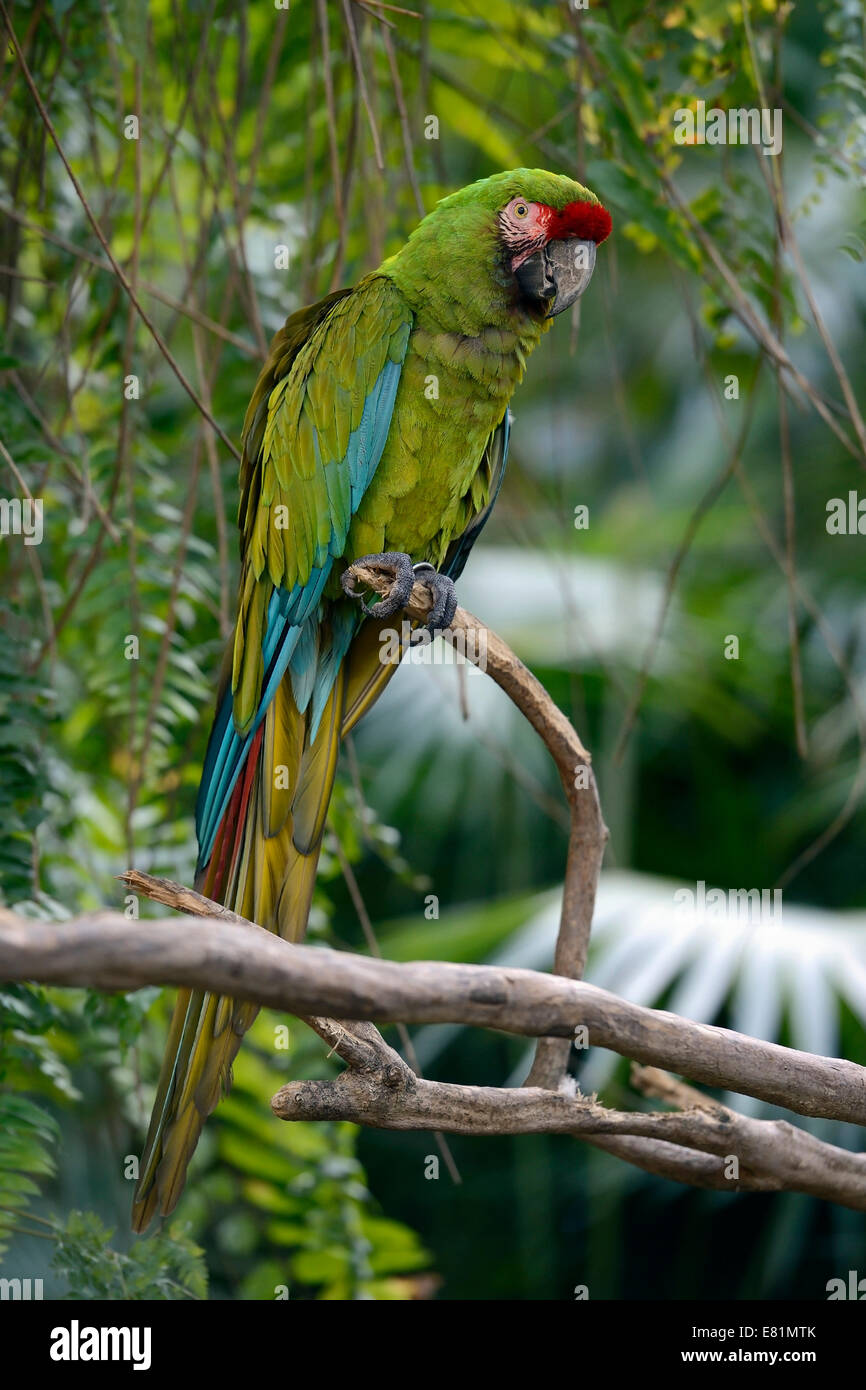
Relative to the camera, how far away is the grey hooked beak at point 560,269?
71.4 inches

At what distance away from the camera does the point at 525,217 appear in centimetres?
181

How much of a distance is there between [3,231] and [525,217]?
41.3 inches

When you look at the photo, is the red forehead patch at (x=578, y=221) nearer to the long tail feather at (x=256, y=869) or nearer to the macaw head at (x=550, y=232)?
the macaw head at (x=550, y=232)

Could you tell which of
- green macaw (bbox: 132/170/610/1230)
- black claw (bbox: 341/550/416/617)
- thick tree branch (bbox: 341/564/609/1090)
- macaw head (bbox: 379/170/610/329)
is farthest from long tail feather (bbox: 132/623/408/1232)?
macaw head (bbox: 379/170/610/329)

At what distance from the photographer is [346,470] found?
6.17 feet

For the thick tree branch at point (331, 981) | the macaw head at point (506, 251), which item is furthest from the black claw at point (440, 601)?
the thick tree branch at point (331, 981)

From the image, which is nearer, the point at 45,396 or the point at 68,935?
the point at 68,935

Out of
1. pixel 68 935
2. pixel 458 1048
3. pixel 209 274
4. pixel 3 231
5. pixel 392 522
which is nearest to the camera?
pixel 68 935

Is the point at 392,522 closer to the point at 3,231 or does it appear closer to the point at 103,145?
the point at 3,231

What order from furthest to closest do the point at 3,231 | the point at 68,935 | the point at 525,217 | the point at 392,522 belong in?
the point at 3,231, the point at 392,522, the point at 525,217, the point at 68,935

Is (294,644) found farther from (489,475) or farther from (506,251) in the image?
(506,251)
